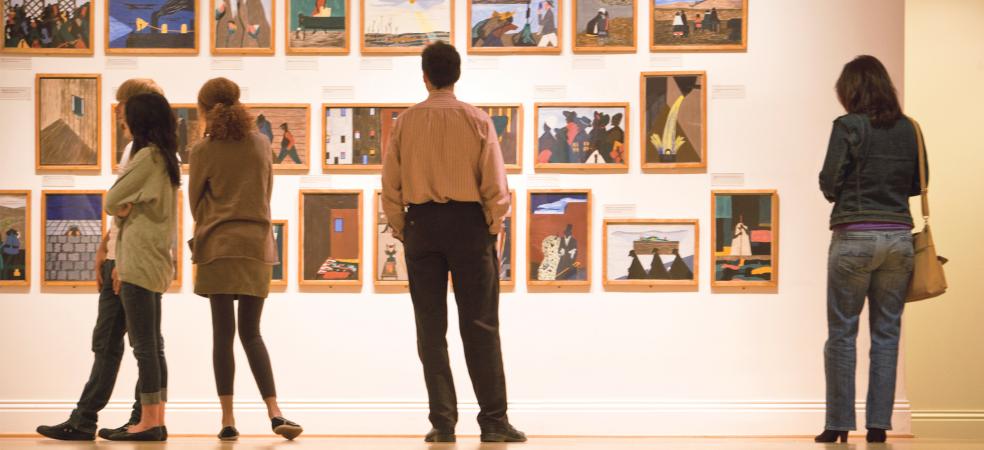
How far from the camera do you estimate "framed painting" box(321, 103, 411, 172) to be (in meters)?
6.77

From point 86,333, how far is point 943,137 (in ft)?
19.0

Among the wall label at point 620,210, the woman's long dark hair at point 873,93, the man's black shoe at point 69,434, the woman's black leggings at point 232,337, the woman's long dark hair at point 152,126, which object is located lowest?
the man's black shoe at point 69,434

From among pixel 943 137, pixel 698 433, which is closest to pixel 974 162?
pixel 943 137

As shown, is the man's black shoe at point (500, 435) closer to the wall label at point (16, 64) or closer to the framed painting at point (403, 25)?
the framed painting at point (403, 25)

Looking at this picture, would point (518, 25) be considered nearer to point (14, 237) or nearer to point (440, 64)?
point (440, 64)

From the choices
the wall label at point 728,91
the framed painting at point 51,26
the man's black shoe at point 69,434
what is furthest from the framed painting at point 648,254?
the framed painting at point 51,26

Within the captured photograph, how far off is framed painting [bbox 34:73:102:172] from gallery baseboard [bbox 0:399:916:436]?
145 cm

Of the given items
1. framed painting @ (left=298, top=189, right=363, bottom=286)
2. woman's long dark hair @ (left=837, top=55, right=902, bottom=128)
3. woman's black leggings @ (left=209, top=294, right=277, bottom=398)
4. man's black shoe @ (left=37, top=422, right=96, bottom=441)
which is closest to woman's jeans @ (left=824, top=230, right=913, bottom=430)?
woman's long dark hair @ (left=837, top=55, right=902, bottom=128)

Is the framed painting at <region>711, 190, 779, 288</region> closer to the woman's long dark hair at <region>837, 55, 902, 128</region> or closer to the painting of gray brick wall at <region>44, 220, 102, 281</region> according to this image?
the woman's long dark hair at <region>837, 55, 902, 128</region>

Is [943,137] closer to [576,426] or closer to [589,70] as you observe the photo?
[589,70]

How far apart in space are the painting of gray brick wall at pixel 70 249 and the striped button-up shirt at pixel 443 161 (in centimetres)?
267

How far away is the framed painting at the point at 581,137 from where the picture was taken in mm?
6734

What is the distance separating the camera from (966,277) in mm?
7840

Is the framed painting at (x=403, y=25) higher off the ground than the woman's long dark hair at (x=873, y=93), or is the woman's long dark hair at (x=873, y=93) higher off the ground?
the framed painting at (x=403, y=25)
